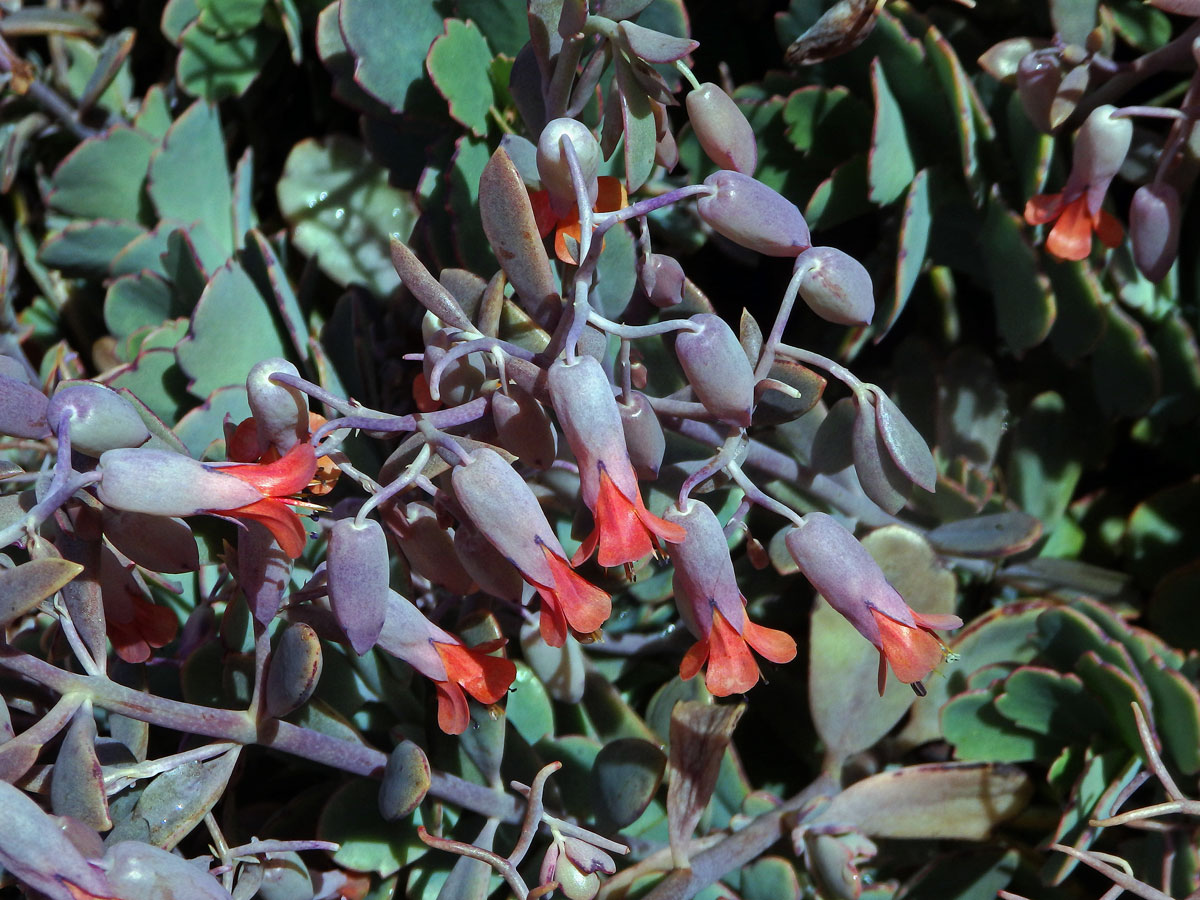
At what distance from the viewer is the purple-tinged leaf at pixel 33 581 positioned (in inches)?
20.0

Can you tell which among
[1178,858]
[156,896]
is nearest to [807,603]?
[1178,858]

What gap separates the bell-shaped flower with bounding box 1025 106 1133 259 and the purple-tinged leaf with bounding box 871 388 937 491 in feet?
0.77

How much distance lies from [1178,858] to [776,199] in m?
0.56

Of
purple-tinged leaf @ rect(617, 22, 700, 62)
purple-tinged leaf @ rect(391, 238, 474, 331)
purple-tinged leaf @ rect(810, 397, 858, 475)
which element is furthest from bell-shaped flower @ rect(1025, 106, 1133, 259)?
purple-tinged leaf @ rect(391, 238, 474, 331)

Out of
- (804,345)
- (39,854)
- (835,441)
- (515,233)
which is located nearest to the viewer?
(39,854)

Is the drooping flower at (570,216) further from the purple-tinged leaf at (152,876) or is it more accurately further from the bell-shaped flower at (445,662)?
the purple-tinged leaf at (152,876)

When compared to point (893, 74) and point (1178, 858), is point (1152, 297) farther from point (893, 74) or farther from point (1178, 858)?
point (1178, 858)

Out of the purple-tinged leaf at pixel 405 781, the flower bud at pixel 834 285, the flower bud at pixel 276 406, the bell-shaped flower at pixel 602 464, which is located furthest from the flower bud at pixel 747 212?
the purple-tinged leaf at pixel 405 781

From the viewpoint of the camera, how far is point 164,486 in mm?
521

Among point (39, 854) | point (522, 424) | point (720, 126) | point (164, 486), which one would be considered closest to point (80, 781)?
point (39, 854)

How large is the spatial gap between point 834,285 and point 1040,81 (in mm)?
302

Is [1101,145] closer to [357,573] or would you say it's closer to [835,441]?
[835,441]

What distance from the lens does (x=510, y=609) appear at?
0.80 metres

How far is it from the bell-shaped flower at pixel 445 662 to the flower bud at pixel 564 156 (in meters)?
0.24
